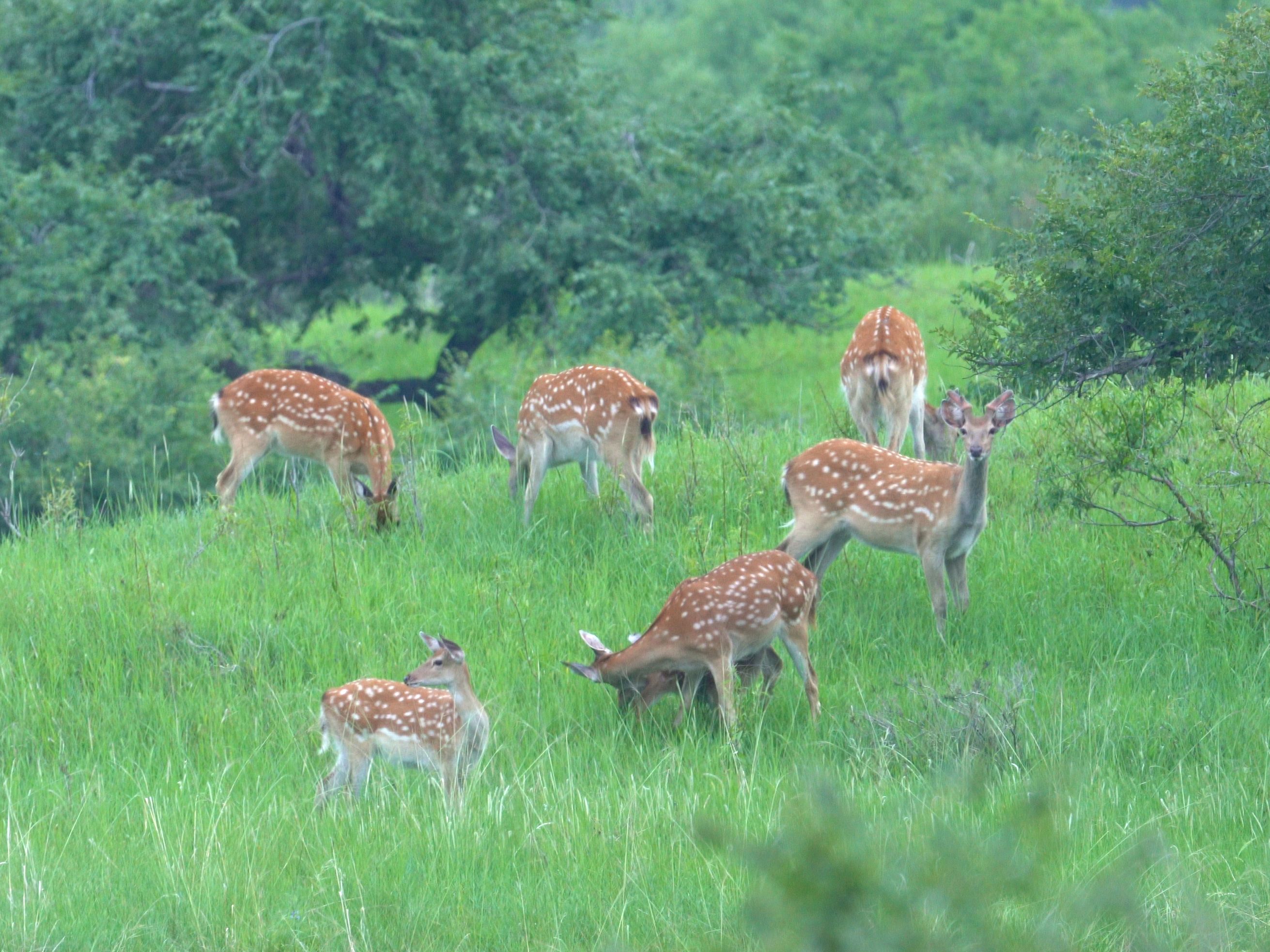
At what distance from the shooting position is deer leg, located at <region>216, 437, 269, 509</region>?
11.7 m

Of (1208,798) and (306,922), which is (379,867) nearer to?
(306,922)

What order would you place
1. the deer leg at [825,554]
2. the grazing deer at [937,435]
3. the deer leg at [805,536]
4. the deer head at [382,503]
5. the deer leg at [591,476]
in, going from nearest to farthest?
the deer leg at [805,536], the deer leg at [825,554], the deer head at [382,503], the deer leg at [591,476], the grazing deer at [937,435]

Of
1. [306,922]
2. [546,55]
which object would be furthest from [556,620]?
[546,55]

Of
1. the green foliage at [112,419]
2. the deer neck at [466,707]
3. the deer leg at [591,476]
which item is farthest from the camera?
the green foliage at [112,419]

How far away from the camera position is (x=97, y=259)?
17.1 meters

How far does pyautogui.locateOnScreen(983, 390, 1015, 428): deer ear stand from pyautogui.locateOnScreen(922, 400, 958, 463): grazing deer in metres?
3.74

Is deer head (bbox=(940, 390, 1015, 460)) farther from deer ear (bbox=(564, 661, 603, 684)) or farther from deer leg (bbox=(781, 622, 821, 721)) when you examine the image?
deer ear (bbox=(564, 661, 603, 684))

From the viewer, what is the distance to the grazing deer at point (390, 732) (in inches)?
270

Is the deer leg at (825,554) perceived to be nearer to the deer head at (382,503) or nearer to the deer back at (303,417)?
the deer head at (382,503)

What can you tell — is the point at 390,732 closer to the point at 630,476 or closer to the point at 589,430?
the point at 630,476

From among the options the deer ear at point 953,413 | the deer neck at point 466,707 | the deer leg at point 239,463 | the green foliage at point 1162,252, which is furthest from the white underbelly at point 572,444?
the deer neck at point 466,707

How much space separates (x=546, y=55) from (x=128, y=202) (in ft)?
17.4

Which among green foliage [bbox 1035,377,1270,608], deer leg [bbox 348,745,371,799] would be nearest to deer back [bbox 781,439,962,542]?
green foliage [bbox 1035,377,1270,608]

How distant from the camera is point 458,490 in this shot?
1137 centimetres
